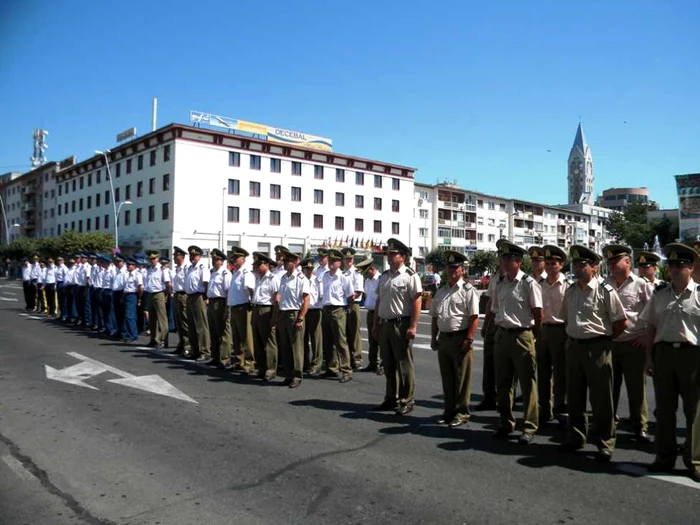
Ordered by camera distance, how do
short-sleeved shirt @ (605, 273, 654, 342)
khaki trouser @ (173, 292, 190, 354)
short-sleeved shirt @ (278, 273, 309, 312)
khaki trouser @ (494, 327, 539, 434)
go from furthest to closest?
khaki trouser @ (173, 292, 190, 354) < short-sleeved shirt @ (278, 273, 309, 312) < short-sleeved shirt @ (605, 273, 654, 342) < khaki trouser @ (494, 327, 539, 434)

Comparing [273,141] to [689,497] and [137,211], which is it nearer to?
[137,211]

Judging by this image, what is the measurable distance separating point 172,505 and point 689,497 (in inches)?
158

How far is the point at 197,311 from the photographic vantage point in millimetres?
11453

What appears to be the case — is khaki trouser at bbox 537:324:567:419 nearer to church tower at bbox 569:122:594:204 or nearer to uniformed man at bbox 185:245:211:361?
uniformed man at bbox 185:245:211:361

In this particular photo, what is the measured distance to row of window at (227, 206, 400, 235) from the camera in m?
55.6

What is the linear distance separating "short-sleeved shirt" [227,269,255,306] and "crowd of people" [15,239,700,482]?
0.06 feet

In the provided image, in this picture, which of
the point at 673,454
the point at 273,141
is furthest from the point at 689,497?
the point at 273,141

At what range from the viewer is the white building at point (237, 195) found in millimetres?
53500

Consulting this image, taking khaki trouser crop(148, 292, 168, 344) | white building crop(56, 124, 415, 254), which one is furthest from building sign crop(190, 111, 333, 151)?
khaki trouser crop(148, 292, 168, 344)

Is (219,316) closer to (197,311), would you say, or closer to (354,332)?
(197,311)

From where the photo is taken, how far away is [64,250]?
55188 mm

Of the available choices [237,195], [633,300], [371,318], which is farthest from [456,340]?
[237,195]

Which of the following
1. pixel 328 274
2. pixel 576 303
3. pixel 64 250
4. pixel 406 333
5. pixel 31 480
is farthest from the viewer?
pixel 64 250

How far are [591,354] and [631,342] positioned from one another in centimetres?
88
